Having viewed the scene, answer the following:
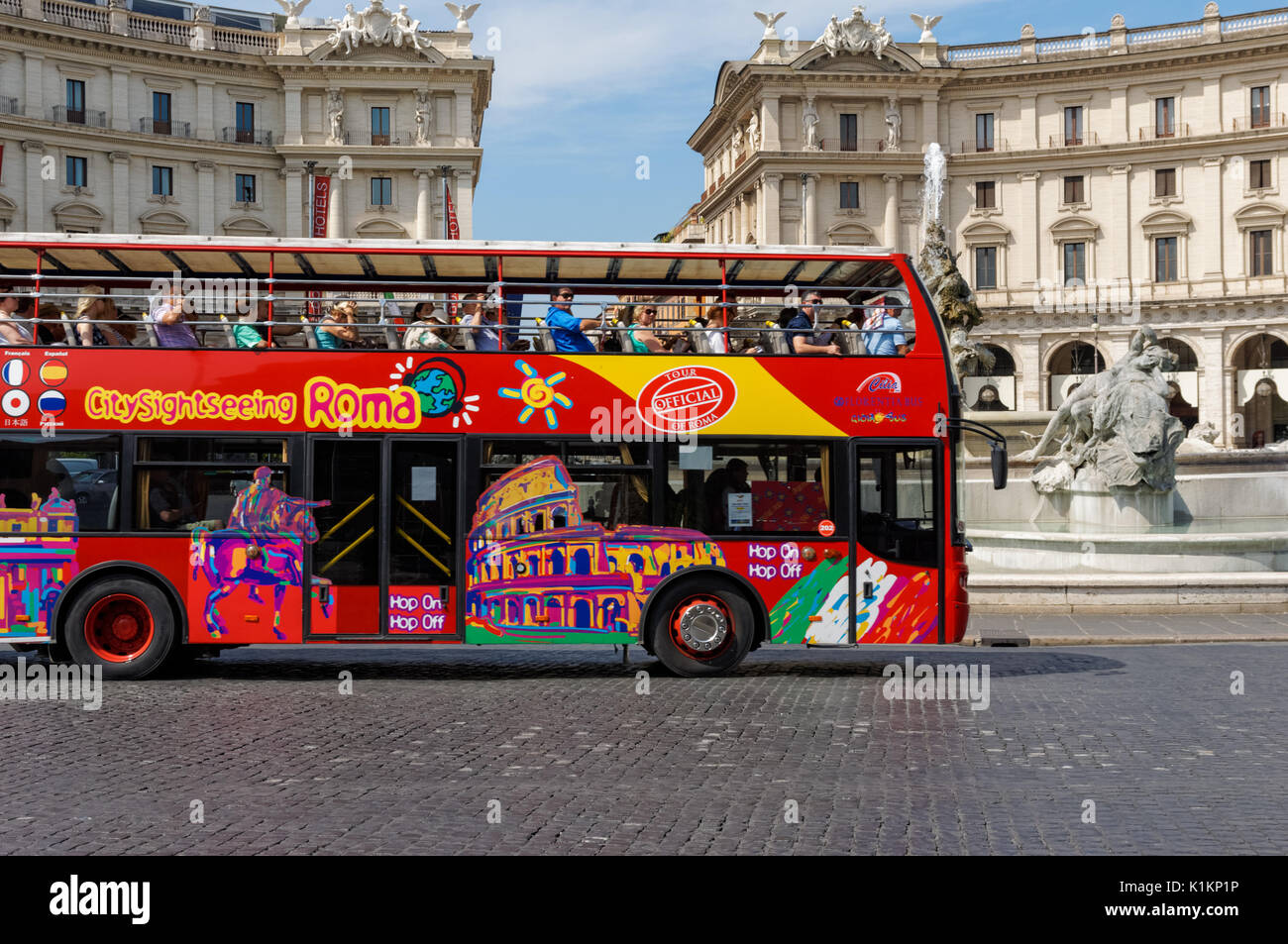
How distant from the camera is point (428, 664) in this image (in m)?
14.8

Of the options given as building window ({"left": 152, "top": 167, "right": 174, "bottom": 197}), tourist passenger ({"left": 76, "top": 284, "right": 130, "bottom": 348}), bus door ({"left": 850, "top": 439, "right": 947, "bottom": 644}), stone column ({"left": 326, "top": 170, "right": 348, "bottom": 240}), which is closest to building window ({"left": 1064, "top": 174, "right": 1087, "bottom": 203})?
stone column ({"left": 326, "top": 170, "right": 348, "bottom": 240})

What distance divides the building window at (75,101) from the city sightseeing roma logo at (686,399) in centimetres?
7045

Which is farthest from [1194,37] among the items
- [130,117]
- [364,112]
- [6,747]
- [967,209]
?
[6,747]

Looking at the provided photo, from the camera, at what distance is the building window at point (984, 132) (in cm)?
8662

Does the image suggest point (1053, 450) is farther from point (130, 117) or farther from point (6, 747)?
point (130, 117)

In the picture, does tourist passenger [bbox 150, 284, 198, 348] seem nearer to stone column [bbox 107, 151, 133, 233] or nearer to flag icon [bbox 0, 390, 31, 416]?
flag icon [bbox 0, 390, 31, 416]

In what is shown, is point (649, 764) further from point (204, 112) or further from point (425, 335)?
point (204, 112)

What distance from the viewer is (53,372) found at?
1298cm

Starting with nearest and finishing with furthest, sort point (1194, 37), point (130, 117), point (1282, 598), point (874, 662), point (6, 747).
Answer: point (6, 747) < point (874, 662) < point (1282, 598) < point (130, 117) < point (1194, 37)

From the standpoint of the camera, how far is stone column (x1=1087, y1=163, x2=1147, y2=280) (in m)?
83.0

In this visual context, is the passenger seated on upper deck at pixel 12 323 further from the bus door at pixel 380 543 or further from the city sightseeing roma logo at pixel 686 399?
the city sightseeing roma logo at pixel 686 399

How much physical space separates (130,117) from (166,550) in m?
70.1

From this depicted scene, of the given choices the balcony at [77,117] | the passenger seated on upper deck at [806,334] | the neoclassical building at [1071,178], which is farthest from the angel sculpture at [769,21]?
the passenger seated on upper deck at [806,334]

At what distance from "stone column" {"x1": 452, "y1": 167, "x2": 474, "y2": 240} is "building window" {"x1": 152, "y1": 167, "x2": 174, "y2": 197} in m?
15.3
